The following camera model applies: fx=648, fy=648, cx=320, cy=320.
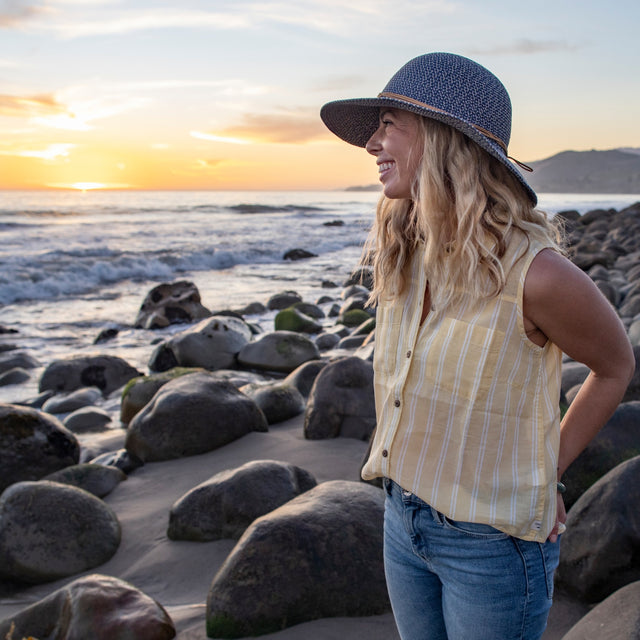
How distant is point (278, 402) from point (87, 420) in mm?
2121

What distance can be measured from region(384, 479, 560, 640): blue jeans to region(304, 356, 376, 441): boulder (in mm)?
3573

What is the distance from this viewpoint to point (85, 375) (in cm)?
824

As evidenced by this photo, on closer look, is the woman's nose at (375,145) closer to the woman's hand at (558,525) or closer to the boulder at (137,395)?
the woman's hand at (558,525)

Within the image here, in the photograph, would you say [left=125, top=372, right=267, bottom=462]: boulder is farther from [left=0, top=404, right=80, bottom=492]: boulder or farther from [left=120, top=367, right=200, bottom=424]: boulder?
[left=120, top=367, right=200, bottom=424]: boulder

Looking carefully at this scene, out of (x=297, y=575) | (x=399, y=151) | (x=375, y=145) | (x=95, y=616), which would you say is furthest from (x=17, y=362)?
(x=399, y=151)

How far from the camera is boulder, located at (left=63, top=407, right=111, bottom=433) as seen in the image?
263 inches

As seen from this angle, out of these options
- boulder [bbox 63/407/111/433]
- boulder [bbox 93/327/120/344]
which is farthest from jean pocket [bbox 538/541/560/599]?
boulder [bbox 93/327/120/344]

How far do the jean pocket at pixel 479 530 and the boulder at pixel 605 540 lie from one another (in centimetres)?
162

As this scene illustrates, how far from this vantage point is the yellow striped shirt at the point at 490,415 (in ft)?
5.38

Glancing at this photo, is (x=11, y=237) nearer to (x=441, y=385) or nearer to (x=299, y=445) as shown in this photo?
(x=299, y=445)

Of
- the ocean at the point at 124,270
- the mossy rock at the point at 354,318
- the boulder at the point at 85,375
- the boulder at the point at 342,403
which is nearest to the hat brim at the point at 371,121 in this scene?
the ocean at the point at 124,270

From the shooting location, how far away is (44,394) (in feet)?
25.7

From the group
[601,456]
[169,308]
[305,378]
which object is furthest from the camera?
[169,308]

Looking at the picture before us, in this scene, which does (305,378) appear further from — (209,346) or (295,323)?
(295,323)
